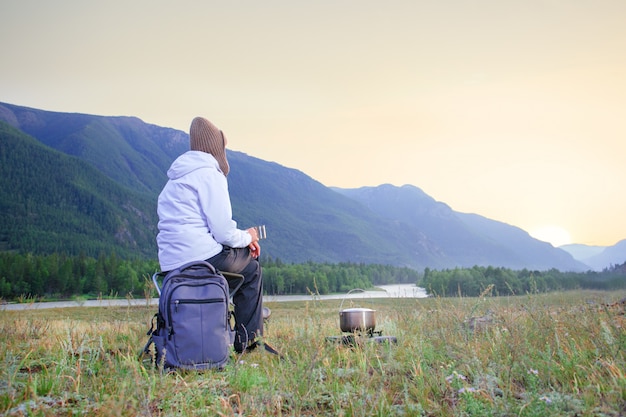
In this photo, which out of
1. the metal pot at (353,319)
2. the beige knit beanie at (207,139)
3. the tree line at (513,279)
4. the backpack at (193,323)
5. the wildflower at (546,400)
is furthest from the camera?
the tree line at (513,279)

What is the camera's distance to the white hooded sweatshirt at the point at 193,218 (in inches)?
232

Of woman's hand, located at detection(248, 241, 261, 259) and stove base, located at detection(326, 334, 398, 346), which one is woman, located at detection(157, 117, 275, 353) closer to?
woman's hand, located at detection(248, 241, 261, 259)

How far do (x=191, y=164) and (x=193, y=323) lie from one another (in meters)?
1.74

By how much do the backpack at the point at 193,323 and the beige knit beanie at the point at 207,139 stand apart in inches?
58.4

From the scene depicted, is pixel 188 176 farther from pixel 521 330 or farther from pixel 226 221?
pixel 521 330

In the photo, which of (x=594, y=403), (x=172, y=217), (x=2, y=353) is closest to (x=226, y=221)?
(x=172, y=217)

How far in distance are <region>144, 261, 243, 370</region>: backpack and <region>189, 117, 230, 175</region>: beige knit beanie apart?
1.48 metres

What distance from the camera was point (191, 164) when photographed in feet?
20.0

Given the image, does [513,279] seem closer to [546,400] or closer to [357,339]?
[357,339]

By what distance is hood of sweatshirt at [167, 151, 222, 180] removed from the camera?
6.05 meters

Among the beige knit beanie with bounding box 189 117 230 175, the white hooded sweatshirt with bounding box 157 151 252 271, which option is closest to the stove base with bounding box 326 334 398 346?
the white hooded sweatshirt with bounding box 157 151 252 271

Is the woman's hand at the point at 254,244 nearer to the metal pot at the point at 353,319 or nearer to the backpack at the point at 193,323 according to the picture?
the backpack at the point at 193,323

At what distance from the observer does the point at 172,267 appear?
5.89 m

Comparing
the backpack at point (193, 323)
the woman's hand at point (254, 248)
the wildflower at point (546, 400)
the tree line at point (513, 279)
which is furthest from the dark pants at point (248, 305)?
the tree line at point (513, 279)
